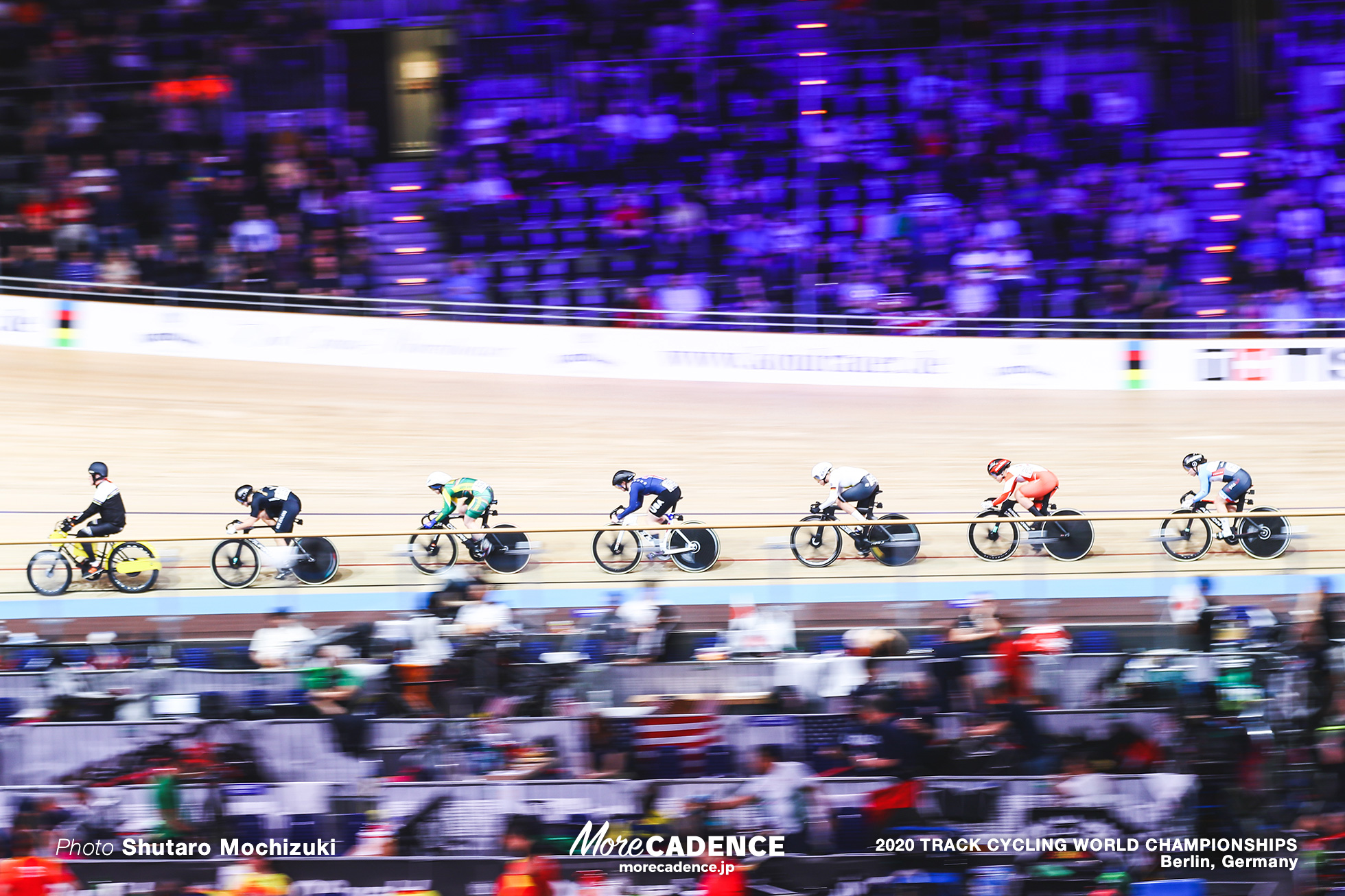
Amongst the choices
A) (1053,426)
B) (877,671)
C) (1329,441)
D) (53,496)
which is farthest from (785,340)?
(877,671)

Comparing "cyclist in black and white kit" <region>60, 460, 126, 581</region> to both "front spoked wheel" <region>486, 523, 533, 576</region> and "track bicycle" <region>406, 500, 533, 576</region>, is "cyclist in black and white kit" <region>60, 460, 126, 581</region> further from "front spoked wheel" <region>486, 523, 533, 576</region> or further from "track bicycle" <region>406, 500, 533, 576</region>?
"front spoked wheel" <region>486, 523, 533, 576</region>

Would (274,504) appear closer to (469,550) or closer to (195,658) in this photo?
(469,550)

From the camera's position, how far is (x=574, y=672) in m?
7.06

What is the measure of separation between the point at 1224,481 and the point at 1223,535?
2.78 metres

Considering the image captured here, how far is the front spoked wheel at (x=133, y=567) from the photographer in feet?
26.5

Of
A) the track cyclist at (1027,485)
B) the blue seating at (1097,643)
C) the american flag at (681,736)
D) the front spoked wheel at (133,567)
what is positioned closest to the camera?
the american flag at (681,736)

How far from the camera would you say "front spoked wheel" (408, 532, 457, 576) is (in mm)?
7645

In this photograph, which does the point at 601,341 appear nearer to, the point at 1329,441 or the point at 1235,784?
the point at 1329,441

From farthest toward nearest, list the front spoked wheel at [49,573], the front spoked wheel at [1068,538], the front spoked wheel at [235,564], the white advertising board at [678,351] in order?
1. the white advertising board at [678,351]
2. the front spoked wheel at [49,573]
3. the front spoked wheel at [235,564]
4. the front spoked wheel at [1068,538]

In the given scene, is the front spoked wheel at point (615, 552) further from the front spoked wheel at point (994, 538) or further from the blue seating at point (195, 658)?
the blue seating at point (195, 658)

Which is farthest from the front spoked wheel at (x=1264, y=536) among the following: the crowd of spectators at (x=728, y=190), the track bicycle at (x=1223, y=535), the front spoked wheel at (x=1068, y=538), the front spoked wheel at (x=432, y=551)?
the crowd of spectators at (x=728, y=190)

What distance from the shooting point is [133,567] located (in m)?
8.33

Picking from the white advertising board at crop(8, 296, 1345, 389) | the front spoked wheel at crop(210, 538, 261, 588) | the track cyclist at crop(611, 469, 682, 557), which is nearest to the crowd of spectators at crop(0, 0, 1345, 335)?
the white advertising board at crop(8, 296, 1345, 389)

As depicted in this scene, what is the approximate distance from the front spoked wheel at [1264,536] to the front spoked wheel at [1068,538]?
0.73 m
